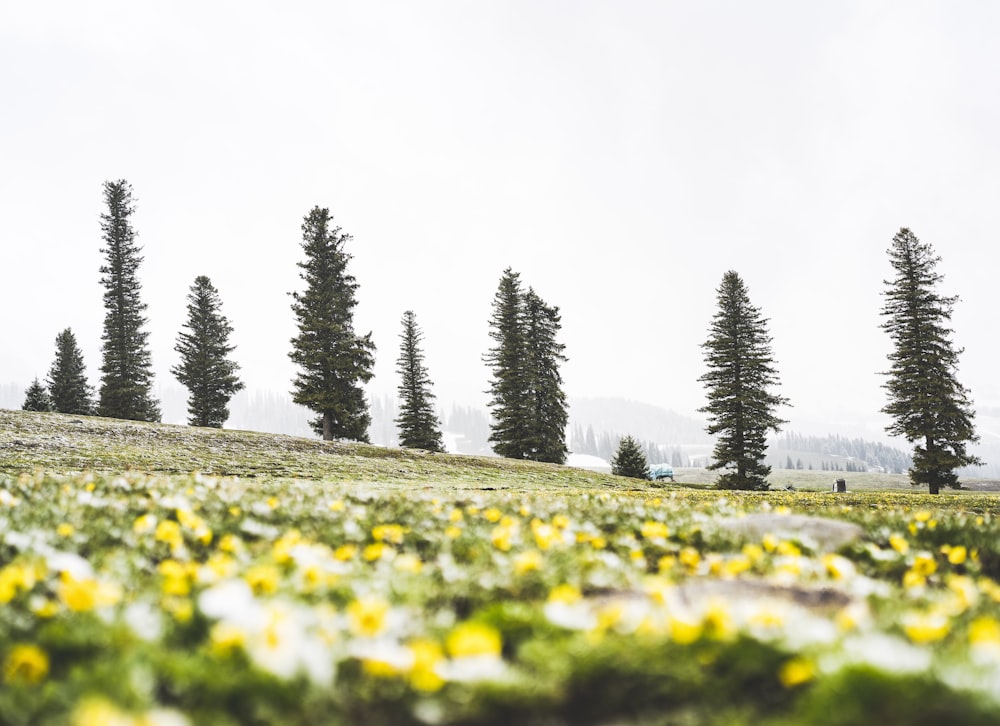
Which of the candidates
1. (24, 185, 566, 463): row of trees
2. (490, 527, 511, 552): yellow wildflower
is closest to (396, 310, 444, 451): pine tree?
(24, 185, 566, 463): row of trees

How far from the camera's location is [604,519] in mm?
5363

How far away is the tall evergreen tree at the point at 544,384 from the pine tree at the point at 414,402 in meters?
6.91

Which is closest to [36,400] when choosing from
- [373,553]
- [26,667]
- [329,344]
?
[329,344]

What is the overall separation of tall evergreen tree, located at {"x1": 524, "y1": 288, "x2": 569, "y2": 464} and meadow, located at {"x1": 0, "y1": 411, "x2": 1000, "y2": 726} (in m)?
32.7

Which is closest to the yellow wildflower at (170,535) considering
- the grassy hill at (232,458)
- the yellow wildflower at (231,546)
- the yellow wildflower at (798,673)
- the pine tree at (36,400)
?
the yellow wildflower at (231,546)

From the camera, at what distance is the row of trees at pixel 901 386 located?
1120 inches

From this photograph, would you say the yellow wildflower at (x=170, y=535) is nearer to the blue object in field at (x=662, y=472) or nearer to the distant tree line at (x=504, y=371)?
the distant tree line at (x=504, y=371)

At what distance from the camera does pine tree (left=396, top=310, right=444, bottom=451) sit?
40.3 meters

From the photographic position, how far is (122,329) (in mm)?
38594

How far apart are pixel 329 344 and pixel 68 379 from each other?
26612mm

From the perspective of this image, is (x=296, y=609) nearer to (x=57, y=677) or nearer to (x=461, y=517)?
(x=57, y=677)

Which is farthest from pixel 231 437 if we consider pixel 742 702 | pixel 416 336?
pixel 742 702

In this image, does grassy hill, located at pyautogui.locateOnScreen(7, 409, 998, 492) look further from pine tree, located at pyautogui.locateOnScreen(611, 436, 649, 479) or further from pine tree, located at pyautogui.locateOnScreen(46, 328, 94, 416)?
pine tree, located at pyautogui.locateOnScreen(46, 328, 94, 416)

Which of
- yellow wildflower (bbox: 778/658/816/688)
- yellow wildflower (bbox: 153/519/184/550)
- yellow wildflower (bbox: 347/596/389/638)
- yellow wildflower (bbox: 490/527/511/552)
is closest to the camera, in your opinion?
yellow wildflower (bbox: 778/658/816/688)
